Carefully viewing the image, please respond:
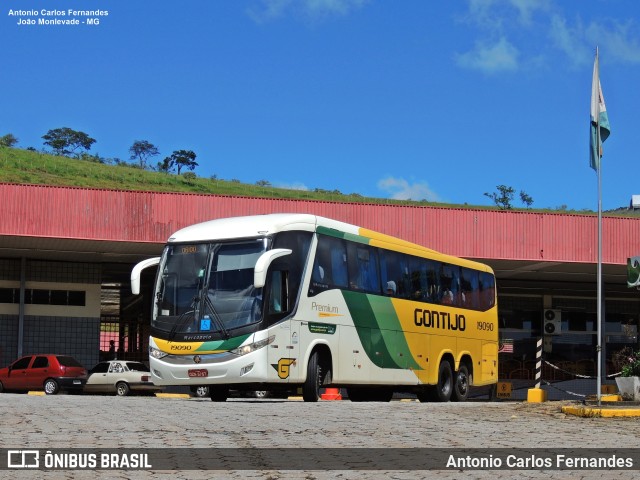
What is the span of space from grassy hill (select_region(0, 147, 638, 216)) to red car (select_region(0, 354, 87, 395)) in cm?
5832

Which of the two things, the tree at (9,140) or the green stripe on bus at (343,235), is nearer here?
the green stripe on bus at (343,235)

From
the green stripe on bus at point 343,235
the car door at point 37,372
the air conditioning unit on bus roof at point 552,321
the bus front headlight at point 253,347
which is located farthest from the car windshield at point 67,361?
the air conditioning unit on bus roof at point 552,321

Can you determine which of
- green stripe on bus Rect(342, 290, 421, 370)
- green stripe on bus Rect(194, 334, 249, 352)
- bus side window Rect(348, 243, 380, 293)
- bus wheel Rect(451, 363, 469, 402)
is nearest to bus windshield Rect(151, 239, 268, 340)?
green stripe on bus Rect(194, 334, 249, 352)

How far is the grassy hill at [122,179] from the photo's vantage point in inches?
3878

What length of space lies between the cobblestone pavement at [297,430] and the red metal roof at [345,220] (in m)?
17.5

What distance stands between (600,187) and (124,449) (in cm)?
1335

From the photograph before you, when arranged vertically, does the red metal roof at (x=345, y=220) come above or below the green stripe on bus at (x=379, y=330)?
above

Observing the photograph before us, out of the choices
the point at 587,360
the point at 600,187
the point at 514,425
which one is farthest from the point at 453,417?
the point at 587,360

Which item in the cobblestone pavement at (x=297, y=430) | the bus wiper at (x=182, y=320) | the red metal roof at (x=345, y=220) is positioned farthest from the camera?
the red metal roof at (x=345, y=220)

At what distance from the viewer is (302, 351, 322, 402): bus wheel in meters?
20.4

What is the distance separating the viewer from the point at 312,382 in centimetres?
2044

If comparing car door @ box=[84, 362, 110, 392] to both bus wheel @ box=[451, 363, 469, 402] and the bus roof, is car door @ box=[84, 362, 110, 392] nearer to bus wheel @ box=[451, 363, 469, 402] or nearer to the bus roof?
bus wheel @ box=[451, 363, 469, 402]

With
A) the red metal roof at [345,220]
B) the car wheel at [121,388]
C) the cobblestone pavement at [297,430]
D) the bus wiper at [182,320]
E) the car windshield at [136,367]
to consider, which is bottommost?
the car wheel at [121,388]

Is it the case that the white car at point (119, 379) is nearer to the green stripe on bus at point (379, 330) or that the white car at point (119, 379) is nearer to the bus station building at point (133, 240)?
the bus station building at point (133, 240)
